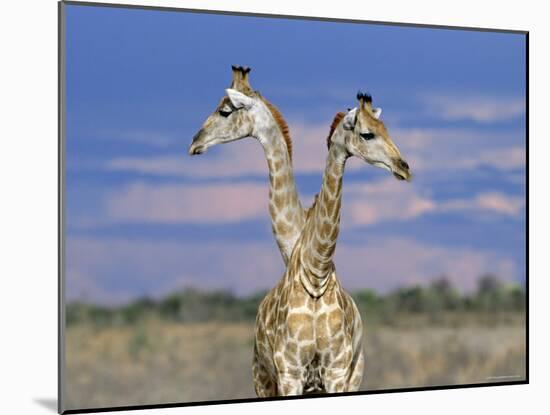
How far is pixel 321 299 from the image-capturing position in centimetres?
758

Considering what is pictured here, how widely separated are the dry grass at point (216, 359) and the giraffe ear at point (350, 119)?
4.86 ft

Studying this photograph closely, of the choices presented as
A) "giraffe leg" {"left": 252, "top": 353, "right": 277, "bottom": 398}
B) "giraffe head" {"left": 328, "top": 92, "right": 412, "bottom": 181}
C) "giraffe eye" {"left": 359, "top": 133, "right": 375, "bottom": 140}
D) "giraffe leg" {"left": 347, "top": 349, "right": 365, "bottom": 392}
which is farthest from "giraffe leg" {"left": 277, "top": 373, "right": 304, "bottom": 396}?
"giraffe eye" {"left": 359, "top": 133, "right": 375, "bottom": 140}

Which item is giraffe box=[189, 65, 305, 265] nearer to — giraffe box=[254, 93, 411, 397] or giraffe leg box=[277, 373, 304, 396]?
giraffe box=[254, 93, 411, 397]

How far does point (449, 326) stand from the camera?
8.58m

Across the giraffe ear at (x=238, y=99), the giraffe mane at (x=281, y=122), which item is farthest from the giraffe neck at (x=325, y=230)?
the giraffe ear at (x=238, y=99)

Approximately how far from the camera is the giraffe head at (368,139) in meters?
7.19

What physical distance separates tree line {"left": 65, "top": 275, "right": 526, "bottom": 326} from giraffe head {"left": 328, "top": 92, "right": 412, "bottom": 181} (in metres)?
1.20

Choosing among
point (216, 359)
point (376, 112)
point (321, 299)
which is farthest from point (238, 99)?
point (216, 359)

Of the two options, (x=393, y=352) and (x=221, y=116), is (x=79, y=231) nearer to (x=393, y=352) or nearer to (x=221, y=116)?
(x=221, y=116)

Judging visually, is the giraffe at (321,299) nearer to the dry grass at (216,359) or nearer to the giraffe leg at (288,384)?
the giraffe leg at (288,384)

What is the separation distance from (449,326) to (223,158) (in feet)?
6.55

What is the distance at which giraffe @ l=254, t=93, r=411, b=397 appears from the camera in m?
7.43

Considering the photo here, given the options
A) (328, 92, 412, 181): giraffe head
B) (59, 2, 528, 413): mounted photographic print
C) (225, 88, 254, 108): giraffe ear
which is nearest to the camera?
(328, 92, 412, 181): giraffe head

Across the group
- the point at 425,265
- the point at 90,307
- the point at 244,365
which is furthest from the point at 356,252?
the point at 90,307
